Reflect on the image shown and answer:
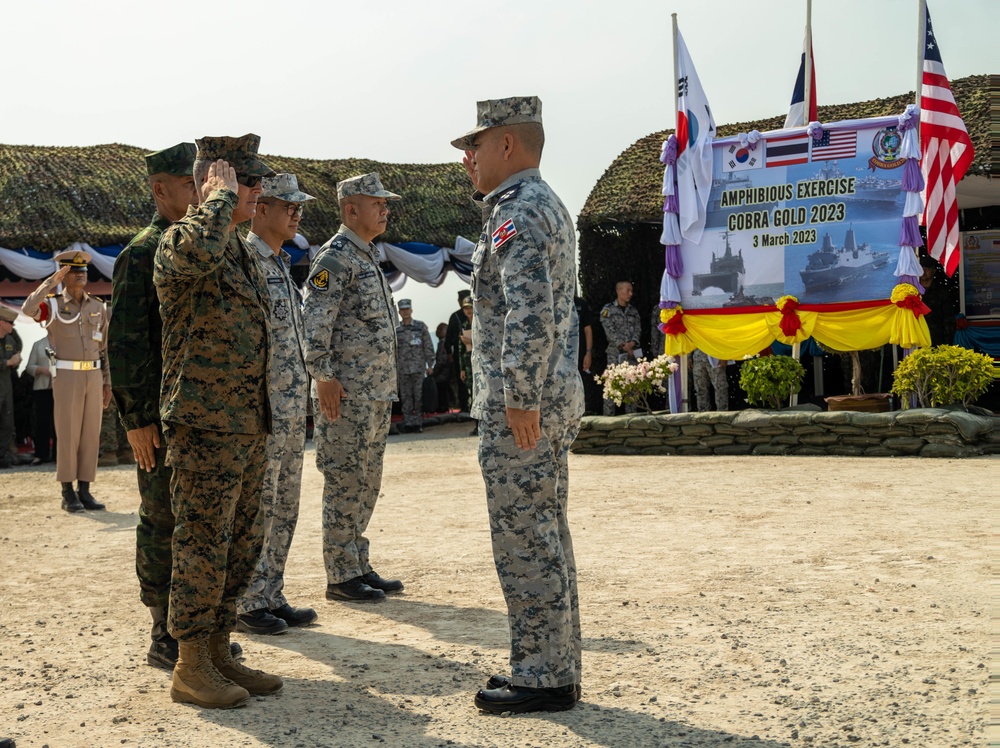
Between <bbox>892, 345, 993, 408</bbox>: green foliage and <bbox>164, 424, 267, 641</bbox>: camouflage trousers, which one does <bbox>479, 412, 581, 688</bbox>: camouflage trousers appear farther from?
<bbox>892, 345, 993, 408</bbox>: green foliage

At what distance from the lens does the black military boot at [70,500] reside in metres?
9.59

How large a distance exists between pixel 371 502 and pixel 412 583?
608 millimetres

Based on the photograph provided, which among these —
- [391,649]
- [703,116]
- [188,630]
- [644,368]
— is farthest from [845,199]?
[188,630]

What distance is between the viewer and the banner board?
12680 mm

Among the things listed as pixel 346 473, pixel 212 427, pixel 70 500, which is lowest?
pixel 70 500

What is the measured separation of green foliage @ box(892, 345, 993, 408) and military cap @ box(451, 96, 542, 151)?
9074mm

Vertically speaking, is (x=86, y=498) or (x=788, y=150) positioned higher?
(x=788, y=150)

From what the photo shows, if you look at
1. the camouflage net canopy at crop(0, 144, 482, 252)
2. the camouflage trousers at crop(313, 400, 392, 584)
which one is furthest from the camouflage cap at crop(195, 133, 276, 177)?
the camouflage net canopy at crop(0, 144, 482, 252)

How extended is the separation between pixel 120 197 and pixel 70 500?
9298 mm

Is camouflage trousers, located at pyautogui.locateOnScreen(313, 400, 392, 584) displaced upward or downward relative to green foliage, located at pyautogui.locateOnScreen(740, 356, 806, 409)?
downward

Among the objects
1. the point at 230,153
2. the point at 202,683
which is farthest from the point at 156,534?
the point at 230,153

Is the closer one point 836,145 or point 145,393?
point 145,393

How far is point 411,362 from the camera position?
17719 mm

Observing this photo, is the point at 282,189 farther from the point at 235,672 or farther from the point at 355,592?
the point at 235,672
